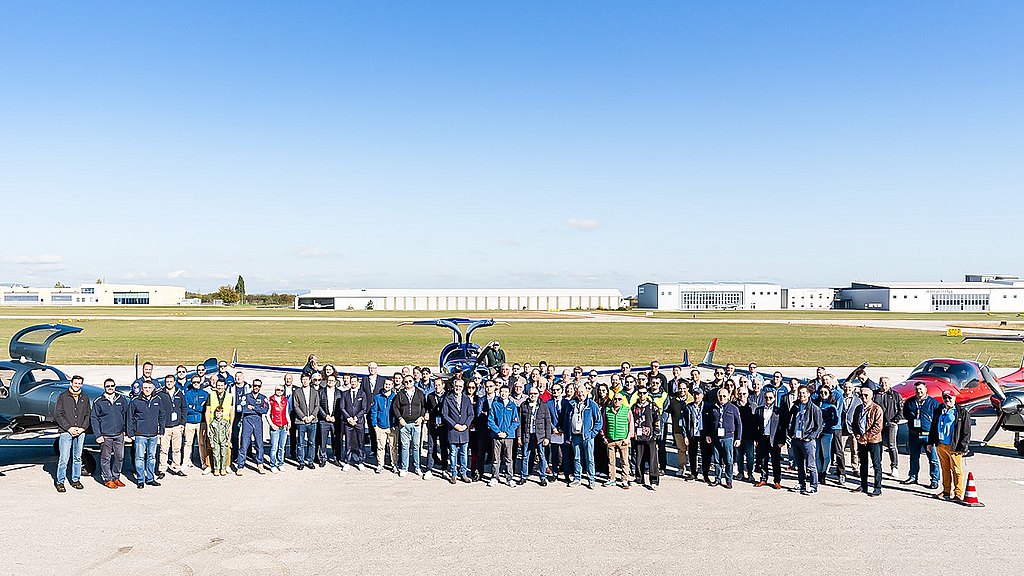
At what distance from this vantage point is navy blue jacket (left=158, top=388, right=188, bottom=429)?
1002 centimetres

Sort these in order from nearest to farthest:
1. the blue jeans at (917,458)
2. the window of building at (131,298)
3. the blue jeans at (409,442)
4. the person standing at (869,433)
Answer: the person standing at (869,433)
the blue jeans at (917,458)
the blue jeans at (409,442)
the window of building at (131,298)

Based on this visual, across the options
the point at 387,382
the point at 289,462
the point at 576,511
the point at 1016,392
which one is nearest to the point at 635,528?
the point at 576,511

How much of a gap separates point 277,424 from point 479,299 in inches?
4903

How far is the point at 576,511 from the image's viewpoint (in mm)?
8852

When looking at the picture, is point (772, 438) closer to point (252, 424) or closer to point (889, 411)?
point (889, 411)

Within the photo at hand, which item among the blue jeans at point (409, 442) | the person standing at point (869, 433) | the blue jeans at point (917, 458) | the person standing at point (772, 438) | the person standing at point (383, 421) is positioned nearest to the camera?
the person standing at point (869, 433)

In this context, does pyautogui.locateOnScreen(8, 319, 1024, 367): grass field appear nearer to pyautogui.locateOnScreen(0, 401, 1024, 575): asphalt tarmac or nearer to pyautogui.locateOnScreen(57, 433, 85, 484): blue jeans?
pyautogui.locateOnScreen(57, 433, 85, 484): blue jeans

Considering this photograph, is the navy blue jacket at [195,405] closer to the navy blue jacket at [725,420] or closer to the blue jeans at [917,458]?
the navy blue jacket at [725,420]

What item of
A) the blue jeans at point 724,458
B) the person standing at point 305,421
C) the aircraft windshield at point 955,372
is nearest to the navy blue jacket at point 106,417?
the person standing at point 305,421

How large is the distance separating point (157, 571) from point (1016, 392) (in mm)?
13522

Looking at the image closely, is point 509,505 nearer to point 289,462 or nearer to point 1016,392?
point 289,462

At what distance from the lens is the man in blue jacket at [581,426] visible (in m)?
10.0

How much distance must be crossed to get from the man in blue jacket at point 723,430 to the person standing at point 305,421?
5.91 m

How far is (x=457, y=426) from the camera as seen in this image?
10.3 m
